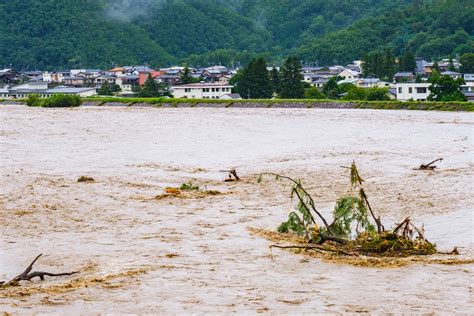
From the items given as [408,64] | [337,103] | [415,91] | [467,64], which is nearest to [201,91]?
[337,103]

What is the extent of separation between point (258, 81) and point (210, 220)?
52.3m

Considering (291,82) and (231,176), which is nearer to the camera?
(231,176)

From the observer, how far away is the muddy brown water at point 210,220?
877 centimetres

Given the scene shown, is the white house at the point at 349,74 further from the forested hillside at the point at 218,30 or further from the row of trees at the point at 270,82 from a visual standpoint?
the row of trees at the point at 270,82

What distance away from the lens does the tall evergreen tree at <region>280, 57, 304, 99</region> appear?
62.9m

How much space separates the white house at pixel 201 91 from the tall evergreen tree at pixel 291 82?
744 cm

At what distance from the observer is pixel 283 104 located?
58312 millimetres

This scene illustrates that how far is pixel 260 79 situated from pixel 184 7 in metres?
73.5

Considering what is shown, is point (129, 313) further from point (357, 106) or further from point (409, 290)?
point (357, 106)

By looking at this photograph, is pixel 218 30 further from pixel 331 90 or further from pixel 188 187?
pixel 188 187

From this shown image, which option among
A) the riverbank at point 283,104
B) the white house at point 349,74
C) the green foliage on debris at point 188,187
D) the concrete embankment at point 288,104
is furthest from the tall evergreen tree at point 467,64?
the green foliage on debris at point 188,187

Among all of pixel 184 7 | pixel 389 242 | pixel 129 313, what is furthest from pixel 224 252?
pixel 184 7

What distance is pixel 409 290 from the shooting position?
9.07 m

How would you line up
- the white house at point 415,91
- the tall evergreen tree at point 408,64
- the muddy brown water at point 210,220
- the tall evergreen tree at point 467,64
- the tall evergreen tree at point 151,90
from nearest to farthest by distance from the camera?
the muddy brown water at point 210,220 < the white house at point 415,91 < the tall evergreen tree at point 151,90 < the tall evergreen tree at point 467,64 < the tall evergreen tree at point 408,64
